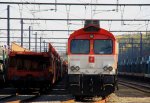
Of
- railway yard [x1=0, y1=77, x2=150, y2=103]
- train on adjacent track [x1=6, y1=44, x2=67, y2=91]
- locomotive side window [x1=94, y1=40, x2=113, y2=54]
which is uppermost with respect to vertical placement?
locomotive side window [x1=94, y1=40, x2=113, y2=54]

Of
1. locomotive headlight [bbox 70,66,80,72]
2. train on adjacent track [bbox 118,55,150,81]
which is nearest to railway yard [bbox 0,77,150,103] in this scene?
locomotive headlight [bbox 70,66,80,72]

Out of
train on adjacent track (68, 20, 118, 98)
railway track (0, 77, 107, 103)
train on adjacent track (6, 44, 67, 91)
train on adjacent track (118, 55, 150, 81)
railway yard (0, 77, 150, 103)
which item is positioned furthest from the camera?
train on adjacent track (118, 55, 150, 81)

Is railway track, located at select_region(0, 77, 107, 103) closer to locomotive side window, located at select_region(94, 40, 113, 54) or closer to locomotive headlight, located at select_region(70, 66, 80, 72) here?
locomotive headlight, located at select_region(70, 66, 80, 72)

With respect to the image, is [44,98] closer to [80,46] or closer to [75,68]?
[75,68]

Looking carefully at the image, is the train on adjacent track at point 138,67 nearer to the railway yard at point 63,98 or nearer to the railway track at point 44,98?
the railway yard at point 63,98

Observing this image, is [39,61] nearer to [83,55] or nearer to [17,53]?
[17,53]

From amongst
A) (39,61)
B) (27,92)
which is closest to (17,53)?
(39,61)

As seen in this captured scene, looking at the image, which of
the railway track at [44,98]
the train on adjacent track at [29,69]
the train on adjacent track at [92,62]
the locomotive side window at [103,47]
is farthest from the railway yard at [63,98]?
the locomotive side window at [103,47]

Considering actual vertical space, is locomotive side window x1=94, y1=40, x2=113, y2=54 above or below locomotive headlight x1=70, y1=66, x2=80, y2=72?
above

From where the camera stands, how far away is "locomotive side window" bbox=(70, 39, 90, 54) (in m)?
18.9

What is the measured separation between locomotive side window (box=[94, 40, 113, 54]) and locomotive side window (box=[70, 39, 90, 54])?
353 mm

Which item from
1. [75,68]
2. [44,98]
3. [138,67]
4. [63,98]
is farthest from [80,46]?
[138,67]

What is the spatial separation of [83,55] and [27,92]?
8161 mm

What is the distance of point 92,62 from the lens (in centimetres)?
1870
